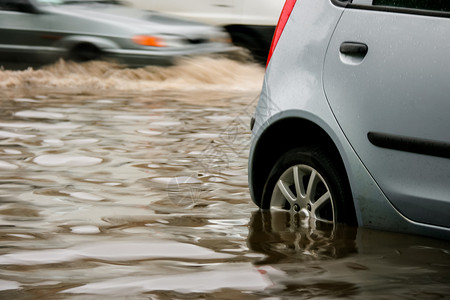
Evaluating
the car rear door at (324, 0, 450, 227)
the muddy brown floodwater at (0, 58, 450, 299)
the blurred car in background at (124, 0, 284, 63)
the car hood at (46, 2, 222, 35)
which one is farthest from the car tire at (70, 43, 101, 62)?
the car rear door at (324, 0, 450, 227)

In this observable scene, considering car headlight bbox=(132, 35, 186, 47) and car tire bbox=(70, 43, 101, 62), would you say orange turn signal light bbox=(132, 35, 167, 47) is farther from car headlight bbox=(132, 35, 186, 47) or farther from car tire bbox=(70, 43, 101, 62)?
car tire bbox=(70, 43, 101, 62)

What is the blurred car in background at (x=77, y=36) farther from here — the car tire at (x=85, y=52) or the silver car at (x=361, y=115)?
the silver car at (x=361, y=115)

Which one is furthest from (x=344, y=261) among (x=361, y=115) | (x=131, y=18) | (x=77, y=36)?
(x=131, y=18)

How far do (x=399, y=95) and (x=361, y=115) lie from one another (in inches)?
9.4

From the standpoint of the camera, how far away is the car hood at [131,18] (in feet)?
49.5

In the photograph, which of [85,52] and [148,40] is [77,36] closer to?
[85,52]

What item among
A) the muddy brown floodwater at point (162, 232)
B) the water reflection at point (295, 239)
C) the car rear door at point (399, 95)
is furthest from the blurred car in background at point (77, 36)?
the car rear door at point (399, 95)

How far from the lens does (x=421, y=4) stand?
470cm

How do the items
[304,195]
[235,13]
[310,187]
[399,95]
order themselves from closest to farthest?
[399,95], [310,187], [304,195], [235,13]

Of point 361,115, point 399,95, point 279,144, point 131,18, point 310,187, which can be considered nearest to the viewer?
point 399,95

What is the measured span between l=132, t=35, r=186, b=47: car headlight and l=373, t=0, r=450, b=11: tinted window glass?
34.1 ft

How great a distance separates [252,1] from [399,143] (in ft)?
38.5

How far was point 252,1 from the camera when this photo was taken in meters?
16.1

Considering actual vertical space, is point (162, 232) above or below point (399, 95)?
below
